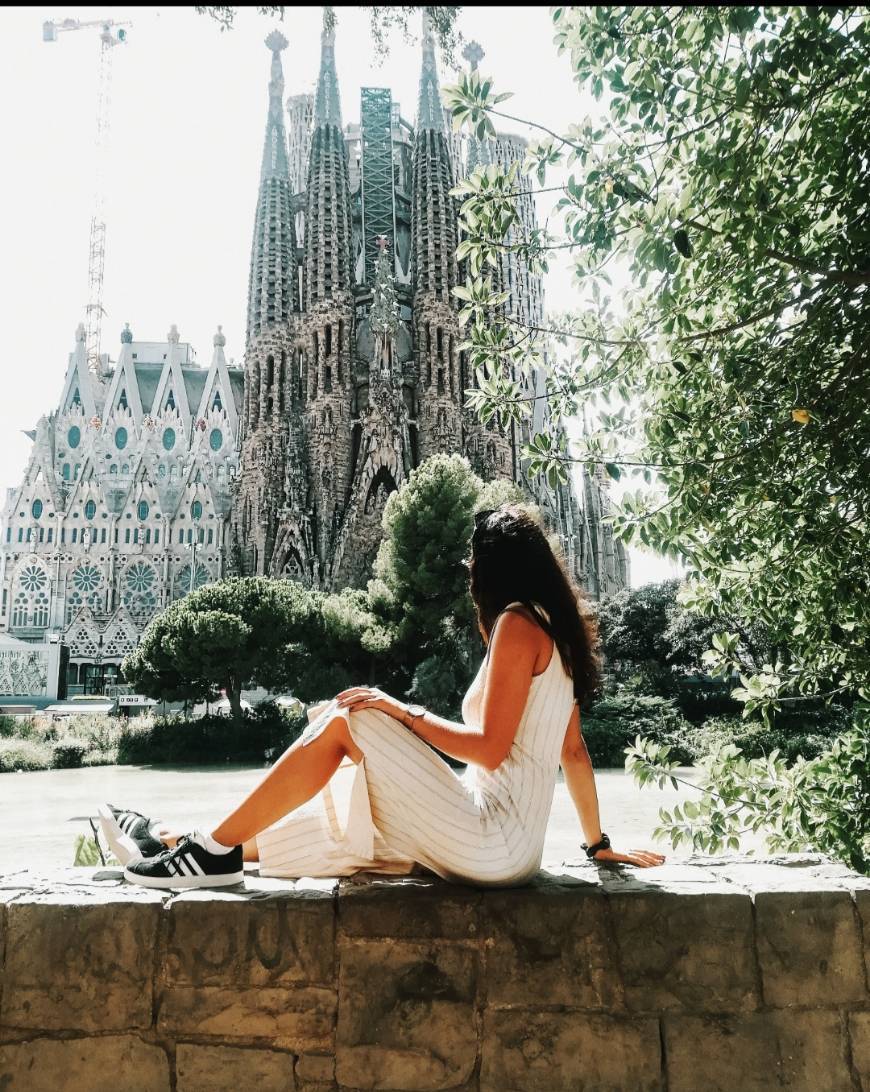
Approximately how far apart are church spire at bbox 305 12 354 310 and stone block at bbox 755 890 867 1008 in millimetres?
39190

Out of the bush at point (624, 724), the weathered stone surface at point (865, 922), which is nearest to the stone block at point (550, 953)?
the weathered stone surface at point (865, 922)

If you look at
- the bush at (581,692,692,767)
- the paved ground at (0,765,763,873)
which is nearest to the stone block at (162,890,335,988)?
the paved ground at (0,765,763,873)

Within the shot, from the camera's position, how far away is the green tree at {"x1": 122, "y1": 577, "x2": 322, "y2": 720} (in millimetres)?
23469

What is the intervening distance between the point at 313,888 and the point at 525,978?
584 millimetres

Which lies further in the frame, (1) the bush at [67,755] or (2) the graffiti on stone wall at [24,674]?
(2) the graffiti on stone wall at [24,674]

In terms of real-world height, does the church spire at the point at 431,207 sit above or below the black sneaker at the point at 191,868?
above

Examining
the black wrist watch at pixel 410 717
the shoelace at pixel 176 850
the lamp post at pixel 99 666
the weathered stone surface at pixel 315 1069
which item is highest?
the lamp post at pixel 99 666

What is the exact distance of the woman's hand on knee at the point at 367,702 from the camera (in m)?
2.28

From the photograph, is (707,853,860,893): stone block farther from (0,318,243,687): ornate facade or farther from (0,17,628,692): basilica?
(0,318,243,687): ornate facade

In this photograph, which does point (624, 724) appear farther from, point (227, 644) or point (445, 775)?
point (445, 775)

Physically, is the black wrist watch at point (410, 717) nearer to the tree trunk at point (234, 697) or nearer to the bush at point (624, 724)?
the bush at point (624, 724)

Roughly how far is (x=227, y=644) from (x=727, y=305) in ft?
69.8

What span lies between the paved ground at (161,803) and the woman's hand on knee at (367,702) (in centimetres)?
468

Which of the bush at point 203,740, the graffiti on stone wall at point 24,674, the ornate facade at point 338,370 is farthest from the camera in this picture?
the ornate facade at point 338,370
